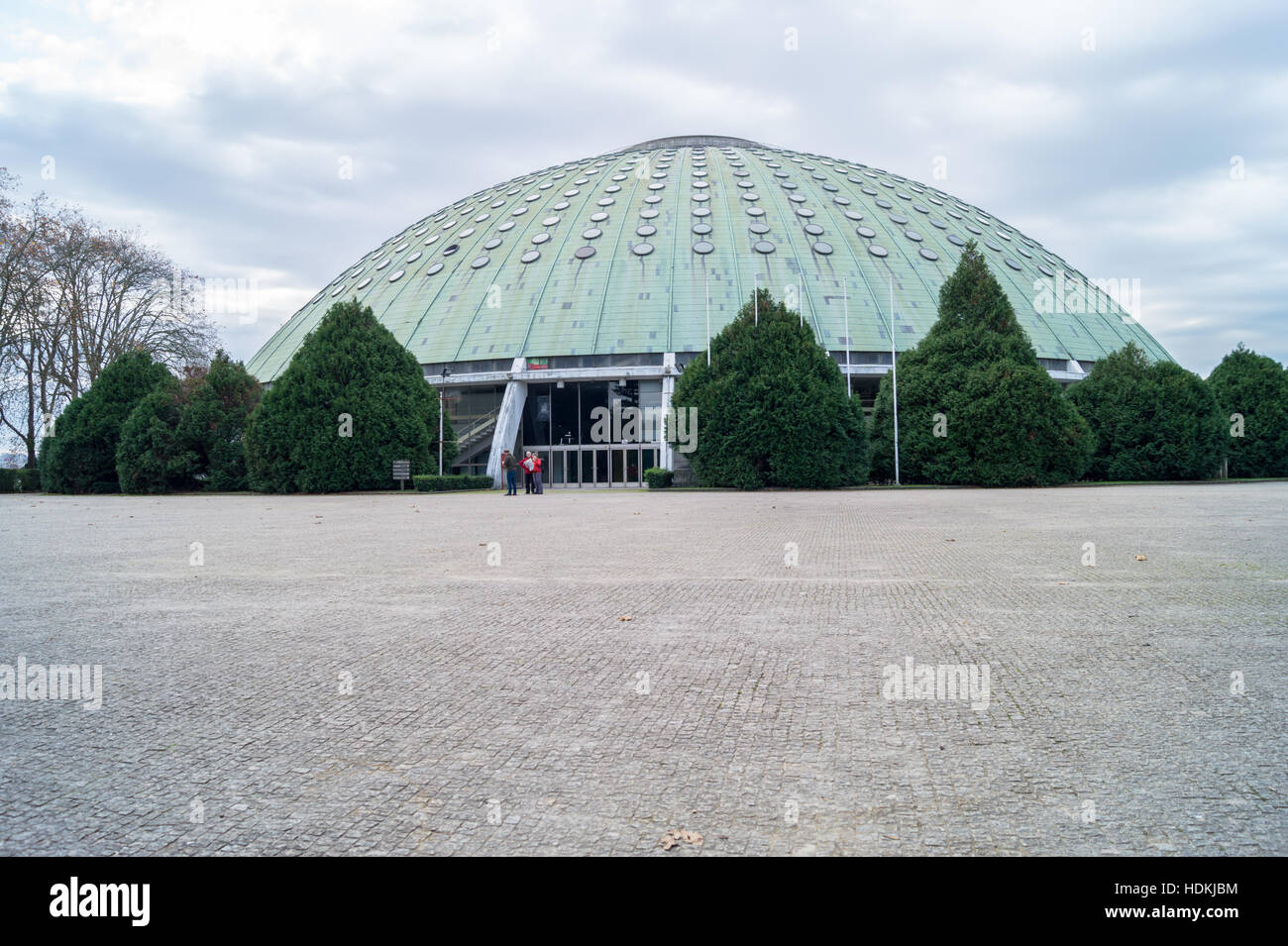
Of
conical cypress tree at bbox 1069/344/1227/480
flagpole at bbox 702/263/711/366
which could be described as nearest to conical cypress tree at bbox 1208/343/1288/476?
conical cypress tree at bbox 1069/344/1227/480

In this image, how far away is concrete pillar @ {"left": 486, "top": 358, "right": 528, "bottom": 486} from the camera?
4644 centimetres

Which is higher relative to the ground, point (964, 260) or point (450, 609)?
point (964, 260)

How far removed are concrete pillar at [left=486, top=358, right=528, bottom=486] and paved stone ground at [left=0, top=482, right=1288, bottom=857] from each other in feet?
120

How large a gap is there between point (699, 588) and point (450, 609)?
240 cm

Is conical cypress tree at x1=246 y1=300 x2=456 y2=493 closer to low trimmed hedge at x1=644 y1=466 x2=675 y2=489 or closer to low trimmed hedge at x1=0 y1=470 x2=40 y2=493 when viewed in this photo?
low trimmed hedge at x1=644 y1=466 x2=675 y2=489

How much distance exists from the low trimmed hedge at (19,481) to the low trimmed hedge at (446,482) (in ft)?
81.4

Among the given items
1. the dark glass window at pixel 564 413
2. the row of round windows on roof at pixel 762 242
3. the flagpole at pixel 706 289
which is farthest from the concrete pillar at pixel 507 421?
the flagpole at pixel 706 289

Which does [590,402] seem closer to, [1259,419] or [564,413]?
[564,413]

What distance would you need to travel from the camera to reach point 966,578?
8.54 m

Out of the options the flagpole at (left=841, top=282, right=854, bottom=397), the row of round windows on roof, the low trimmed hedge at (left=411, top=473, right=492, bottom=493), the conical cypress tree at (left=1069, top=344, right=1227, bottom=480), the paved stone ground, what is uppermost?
the row of round windows on roof

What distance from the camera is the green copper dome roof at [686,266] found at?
156 feet

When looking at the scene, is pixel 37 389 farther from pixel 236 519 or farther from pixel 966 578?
pixel 966 578

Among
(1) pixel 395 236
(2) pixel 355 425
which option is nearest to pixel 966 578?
(2) pixel 355 425

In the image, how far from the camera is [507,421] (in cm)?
4662
